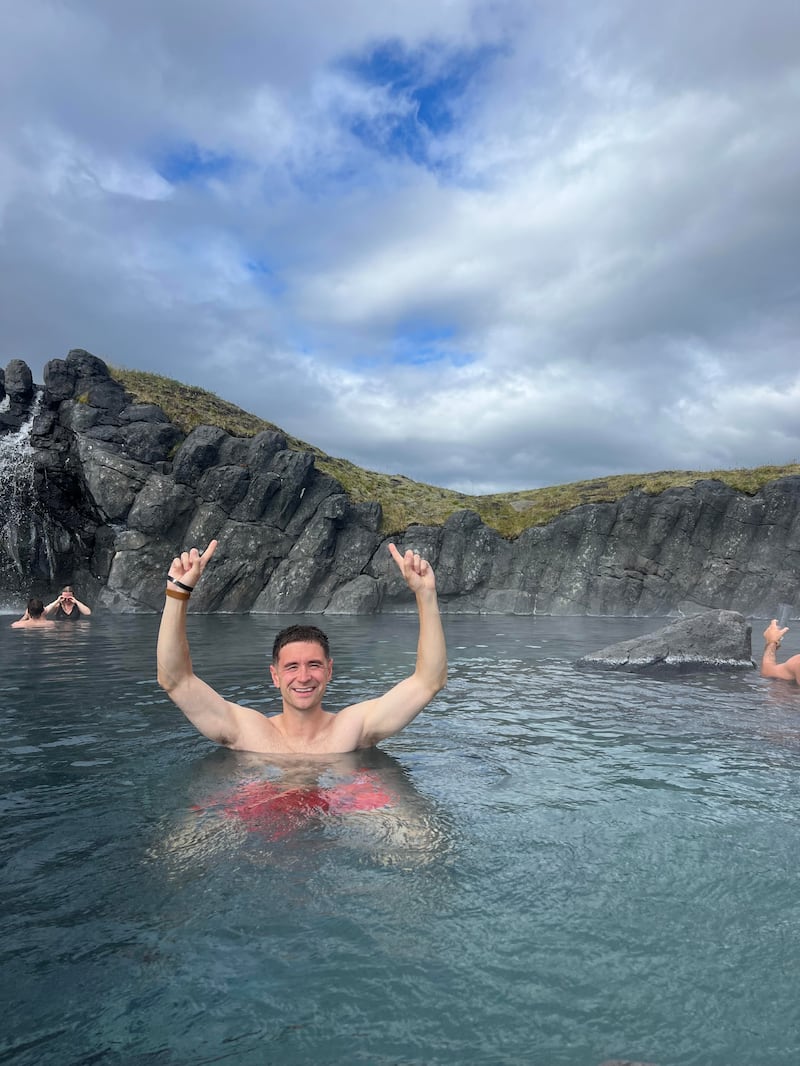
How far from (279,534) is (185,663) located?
3235 centimetres

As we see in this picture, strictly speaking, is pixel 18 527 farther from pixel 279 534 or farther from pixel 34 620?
pixel 34 620

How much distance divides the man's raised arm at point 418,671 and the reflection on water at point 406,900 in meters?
0.41

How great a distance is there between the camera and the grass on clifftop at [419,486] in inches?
1636

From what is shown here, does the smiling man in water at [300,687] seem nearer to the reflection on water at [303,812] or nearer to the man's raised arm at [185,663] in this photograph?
the man's raised arm at [185,663]

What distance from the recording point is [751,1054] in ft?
8.38

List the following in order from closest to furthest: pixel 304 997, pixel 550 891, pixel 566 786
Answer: pixel 304 997, pixel 550 891, pixel 566 786

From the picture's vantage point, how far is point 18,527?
3466 cm

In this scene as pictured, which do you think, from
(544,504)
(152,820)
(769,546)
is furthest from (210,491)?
(152,820)

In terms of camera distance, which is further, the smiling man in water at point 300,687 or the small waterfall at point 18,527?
the small waterfall at point 18,527

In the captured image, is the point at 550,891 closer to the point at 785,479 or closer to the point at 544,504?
the point at 785,479

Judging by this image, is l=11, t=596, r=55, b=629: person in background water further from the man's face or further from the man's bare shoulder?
the man's face

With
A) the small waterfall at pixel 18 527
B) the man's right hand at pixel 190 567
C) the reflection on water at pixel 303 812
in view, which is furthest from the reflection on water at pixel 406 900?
the small waterfall at pixel 18 527

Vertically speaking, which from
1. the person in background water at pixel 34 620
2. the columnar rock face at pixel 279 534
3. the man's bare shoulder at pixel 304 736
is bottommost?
the man's bare shoulder at pixel 304 736

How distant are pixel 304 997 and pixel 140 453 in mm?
37633
